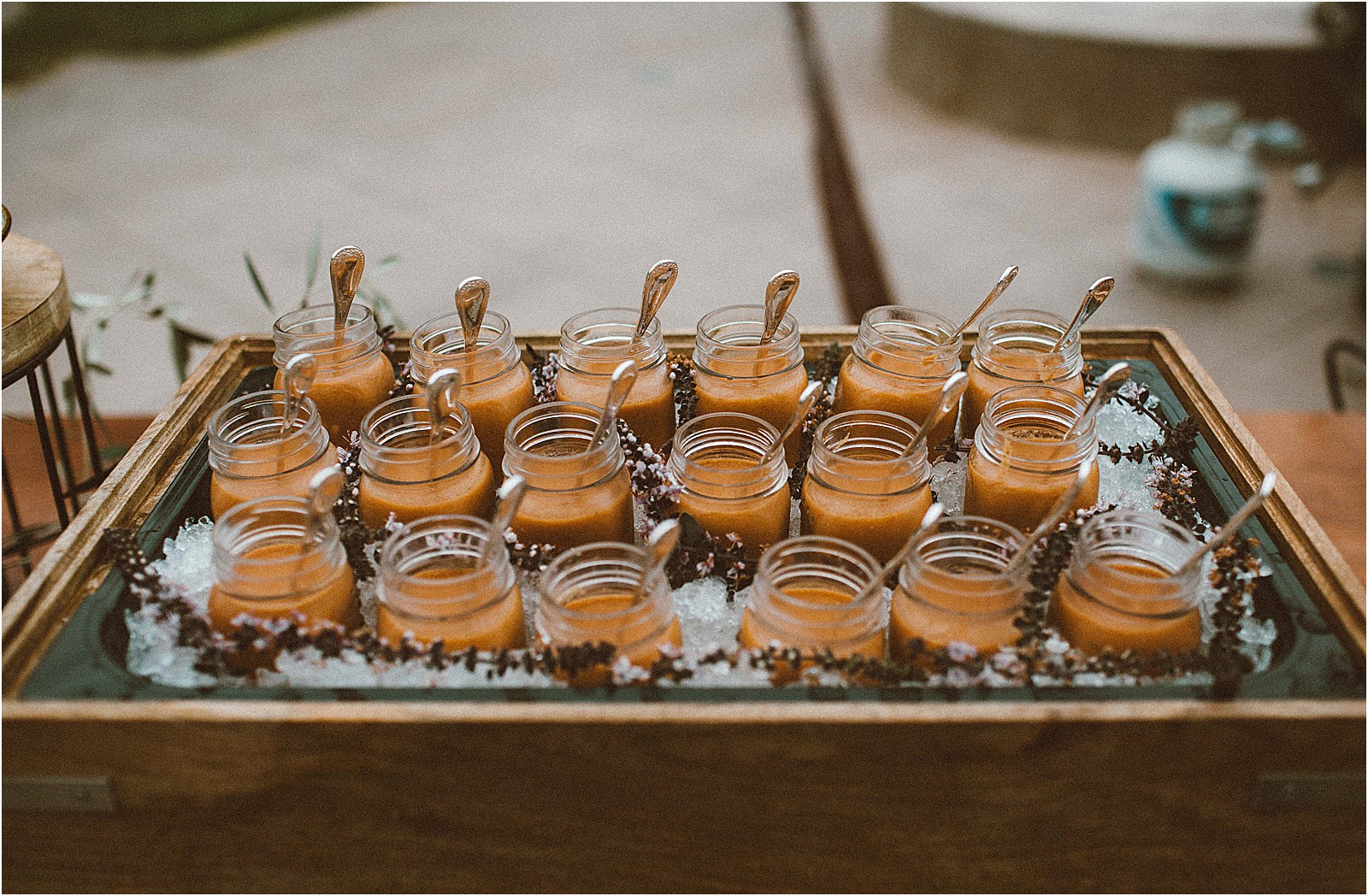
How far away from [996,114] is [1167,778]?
4.95 meters

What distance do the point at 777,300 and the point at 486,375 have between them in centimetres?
41

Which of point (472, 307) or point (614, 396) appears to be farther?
point (472, 307)

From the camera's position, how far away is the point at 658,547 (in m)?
1.07

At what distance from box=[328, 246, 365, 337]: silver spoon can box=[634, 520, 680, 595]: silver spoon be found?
2.02 ft

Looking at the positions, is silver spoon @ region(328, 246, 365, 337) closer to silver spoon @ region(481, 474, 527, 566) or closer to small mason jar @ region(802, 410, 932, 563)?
silver spoon @ region(481, 474, 527, 566)

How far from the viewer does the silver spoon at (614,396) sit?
1242 millimetres

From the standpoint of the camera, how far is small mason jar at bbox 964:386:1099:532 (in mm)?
1267

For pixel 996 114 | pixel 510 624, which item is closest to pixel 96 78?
pixel 996 114

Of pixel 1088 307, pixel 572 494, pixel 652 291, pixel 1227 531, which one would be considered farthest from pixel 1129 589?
pixel 652 291

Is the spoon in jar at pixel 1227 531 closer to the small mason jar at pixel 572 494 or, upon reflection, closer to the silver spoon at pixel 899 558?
the silver spoon at pixel 899 558

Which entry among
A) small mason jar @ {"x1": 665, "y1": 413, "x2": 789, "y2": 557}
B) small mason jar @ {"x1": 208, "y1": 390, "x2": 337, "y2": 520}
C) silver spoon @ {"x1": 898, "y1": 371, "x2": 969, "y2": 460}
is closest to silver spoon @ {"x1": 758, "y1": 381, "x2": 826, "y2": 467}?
small mason jar @ {"x1": 665, "y1": 413, "x2": 789, "y2": 557}

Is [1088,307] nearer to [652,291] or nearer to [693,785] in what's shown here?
[652,291]

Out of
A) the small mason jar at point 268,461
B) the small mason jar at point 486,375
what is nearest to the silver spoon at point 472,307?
the small mason jar at point 486,375

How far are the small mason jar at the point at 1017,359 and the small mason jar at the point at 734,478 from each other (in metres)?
0.31
